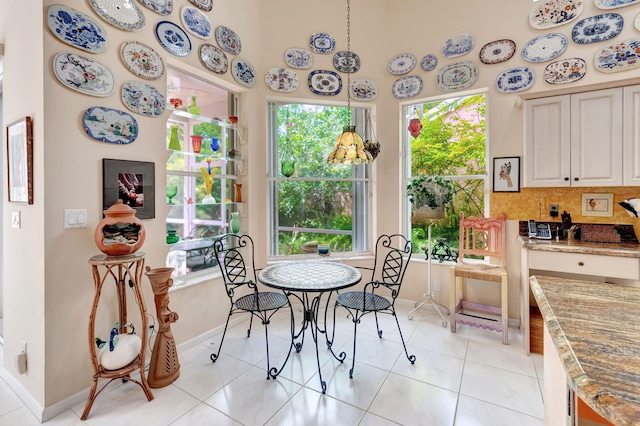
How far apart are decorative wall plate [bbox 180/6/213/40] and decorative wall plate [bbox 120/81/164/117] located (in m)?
0.74

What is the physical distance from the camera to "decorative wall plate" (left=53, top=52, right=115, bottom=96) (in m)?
1.83

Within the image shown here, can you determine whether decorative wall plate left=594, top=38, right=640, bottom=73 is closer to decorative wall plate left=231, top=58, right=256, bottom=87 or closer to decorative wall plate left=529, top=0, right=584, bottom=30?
decorative wall plate left=529, top=0, right=584, bottom=30

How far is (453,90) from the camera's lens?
3.25m

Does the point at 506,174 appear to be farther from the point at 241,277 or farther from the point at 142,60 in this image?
the point at 142,60

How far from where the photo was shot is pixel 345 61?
11.7ft

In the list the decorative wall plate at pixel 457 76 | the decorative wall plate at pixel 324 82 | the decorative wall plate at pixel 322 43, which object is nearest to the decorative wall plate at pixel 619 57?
the decorative wall plate at pixel 457 76

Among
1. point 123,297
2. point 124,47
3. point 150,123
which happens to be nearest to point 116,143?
point 150,123

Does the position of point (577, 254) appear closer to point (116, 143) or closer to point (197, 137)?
point (197, 137)

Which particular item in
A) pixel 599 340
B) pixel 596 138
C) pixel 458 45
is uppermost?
pixel 458 45

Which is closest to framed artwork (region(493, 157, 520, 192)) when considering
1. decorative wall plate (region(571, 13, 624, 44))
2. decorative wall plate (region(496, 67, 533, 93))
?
decorative wall plate (region(496, 67, 533, 93))

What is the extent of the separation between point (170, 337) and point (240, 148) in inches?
76.5

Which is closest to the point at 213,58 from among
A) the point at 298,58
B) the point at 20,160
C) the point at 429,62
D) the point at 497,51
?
the point at 298,58

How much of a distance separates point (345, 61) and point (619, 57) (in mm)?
2531

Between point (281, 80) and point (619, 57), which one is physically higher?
point (281, 80)
